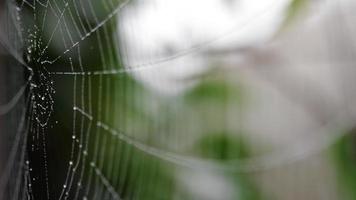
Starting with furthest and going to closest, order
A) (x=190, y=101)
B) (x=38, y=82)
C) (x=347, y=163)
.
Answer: (x=190, y=101)
(x=347, y=163)
(x=38, y=82)

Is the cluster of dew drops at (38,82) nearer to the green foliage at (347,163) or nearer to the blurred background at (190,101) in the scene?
the blurred background at (190,101)

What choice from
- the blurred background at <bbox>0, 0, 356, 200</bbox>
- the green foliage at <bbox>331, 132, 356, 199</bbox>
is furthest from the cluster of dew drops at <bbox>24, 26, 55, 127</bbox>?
the green foliage at <bbox>331, 132, 356, 199</bbox>

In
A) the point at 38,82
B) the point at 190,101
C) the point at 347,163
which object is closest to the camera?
→ the point at 38,82

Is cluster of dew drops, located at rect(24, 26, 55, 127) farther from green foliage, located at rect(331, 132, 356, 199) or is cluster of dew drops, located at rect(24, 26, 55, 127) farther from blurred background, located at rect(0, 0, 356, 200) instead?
green foliage, located at rect(331, 132, 356, 199)

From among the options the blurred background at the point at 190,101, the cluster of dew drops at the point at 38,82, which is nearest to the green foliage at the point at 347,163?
the blurred background at the point at 190,101

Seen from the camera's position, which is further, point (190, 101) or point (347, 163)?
point (190, 101)

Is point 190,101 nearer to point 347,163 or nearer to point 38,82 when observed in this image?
point 347,163

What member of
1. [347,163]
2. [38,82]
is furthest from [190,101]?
[38,82]

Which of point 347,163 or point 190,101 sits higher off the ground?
point 190,101

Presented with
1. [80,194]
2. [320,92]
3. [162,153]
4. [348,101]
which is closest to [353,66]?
[348,101]
